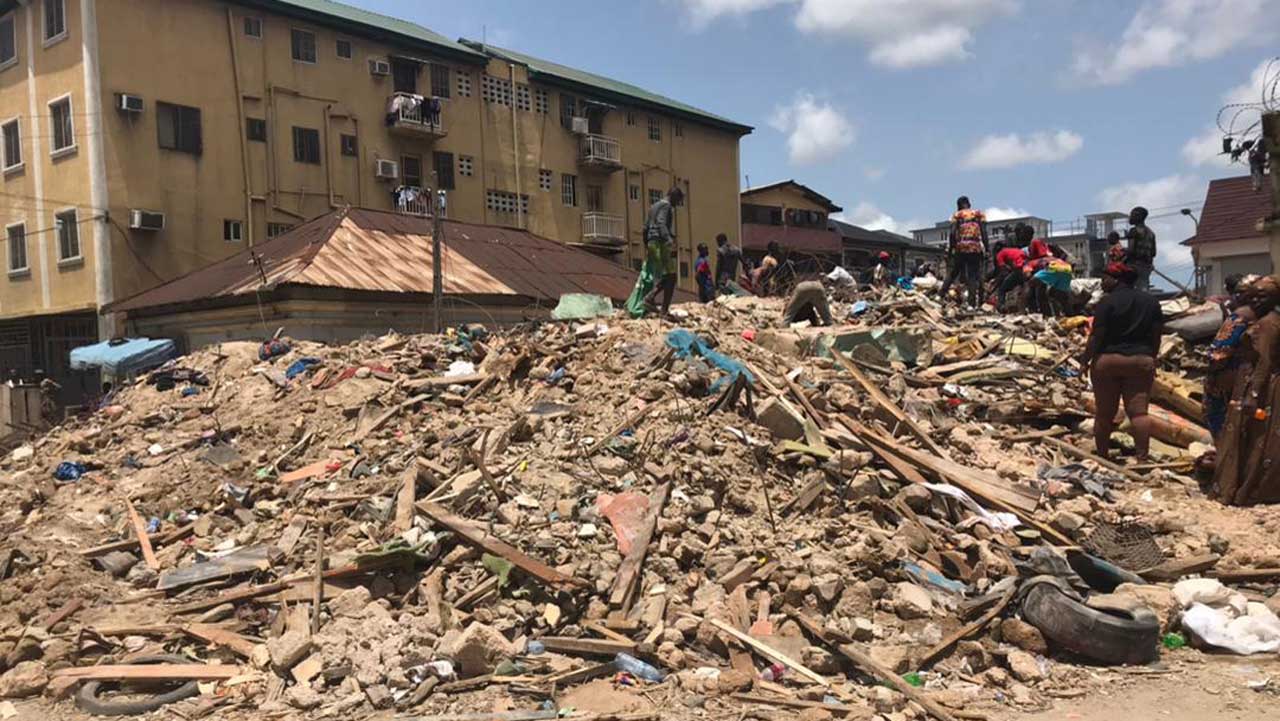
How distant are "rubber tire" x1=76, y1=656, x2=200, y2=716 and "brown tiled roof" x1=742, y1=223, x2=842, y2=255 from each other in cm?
3541

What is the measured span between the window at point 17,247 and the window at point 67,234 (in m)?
1.89

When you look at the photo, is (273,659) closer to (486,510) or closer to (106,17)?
(486,510)

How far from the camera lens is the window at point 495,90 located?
30.0 m

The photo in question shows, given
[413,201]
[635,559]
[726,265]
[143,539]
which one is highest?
[413,201]

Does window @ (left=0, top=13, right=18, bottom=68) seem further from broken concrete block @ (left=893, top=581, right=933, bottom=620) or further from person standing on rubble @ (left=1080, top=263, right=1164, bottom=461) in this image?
broken concrete block @ (left=893, top=581, right=933, bottom=620)

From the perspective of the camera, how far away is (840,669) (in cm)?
481

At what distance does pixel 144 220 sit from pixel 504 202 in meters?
11.7

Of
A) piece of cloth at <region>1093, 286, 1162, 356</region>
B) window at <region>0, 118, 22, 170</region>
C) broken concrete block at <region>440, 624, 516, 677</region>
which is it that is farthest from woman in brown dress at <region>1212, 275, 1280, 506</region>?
window at <region>0, 118, 22, 170</region>

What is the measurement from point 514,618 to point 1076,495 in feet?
15.1

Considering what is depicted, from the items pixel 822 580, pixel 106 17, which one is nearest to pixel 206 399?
pixel 822 580

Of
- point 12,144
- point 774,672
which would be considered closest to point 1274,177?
point 774,672

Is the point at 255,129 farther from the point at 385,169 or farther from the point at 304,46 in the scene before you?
the point at 385,169

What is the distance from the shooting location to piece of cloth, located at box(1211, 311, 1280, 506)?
21.7ft

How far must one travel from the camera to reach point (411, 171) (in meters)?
27.9
